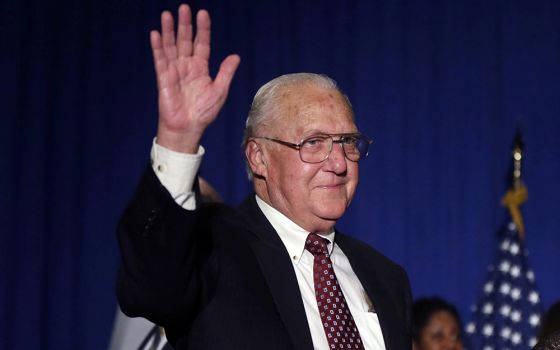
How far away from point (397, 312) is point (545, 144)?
2.79 m

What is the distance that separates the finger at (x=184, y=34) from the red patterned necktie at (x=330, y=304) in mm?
567

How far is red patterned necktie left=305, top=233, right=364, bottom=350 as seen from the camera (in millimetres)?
1930

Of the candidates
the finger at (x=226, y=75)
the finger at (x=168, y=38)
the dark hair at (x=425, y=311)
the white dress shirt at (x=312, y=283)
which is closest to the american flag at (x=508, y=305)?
the dark hair at (x=425, y=311)

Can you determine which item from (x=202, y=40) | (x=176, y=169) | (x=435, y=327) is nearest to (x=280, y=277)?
(x=176, y=169)

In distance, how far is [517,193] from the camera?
450 cm

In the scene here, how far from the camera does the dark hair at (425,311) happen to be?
4.01 meters

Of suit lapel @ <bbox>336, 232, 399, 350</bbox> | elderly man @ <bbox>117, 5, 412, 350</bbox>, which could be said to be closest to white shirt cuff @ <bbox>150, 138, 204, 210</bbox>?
elderly man @ <bbox>117, 5, 412, 350</bbox>

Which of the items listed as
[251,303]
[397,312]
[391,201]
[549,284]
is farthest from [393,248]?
[251,303]

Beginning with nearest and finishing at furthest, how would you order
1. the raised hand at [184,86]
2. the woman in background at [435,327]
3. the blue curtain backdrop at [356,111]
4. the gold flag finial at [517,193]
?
1. the raised hand at [184,86]
2. the woman in background at [435,327]
3. the blue curtain backdrop at [356,111]
4. the gold flag finial at [517,193]

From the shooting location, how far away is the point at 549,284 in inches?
181

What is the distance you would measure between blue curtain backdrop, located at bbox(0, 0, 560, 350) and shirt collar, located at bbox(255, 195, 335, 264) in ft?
8.17

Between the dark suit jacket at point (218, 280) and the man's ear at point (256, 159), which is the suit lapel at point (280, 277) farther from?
the man's ear at point (256, 159)

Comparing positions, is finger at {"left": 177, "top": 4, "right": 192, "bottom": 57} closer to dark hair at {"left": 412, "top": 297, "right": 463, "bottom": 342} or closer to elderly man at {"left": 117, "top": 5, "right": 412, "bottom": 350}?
elderly man at {"left": 117, "top": 5, "right": 412, "bottom": 350}

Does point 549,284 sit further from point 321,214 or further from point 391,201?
point 321,214
